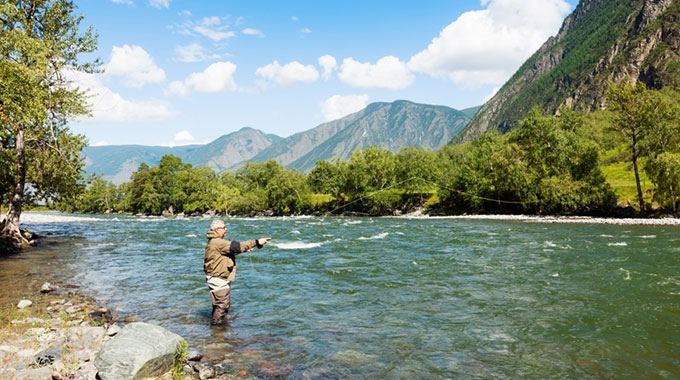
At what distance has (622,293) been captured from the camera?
13.9 metres

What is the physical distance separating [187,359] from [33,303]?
745 centimetres

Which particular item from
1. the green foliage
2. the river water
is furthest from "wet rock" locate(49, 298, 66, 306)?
the green foliage

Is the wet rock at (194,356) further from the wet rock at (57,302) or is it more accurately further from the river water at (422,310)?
the wet rock at (57,302)

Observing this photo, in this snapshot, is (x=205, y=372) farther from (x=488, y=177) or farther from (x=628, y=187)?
(x=488, y=177)

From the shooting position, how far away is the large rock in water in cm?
652

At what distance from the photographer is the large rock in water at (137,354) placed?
6520mm

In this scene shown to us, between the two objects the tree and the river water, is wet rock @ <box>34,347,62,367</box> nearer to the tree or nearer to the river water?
the river water

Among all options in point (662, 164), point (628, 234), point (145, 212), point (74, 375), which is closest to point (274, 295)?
point (74, 375)

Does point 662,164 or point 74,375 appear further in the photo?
point 662,164

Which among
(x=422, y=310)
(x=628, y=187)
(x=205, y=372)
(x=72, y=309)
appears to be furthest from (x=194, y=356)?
Answer: (x=628, y=187)

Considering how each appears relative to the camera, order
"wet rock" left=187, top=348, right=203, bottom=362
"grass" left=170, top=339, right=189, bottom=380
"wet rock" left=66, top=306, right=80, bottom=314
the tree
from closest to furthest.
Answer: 1. "grass" left=170, top=339, right=189, bottom=380
2. "wet rock" left=187, top=348, right=203, bottom=362
3. "wet rock" left=66, top=306, right=80, bottom=314
4. the tree

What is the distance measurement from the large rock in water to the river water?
1363 mm

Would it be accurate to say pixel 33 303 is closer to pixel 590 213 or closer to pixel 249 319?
pixel 249 319

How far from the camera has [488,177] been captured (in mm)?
73438
